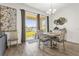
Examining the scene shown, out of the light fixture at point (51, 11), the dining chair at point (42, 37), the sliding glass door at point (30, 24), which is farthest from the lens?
the dining chair at point (42, 37)

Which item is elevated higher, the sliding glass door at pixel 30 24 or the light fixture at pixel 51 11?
the light fixture at pixel 51 11

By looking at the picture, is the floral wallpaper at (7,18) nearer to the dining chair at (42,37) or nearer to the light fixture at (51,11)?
the dining chair at (42,37)

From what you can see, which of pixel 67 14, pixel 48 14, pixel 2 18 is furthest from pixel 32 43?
pixel 67 14

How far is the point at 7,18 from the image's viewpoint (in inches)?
155

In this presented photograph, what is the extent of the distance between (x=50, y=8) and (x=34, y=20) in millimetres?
811

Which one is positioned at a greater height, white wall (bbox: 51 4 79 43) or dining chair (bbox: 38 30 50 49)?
white wall (bbox: 51 4 79 43)

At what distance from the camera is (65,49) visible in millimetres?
3773

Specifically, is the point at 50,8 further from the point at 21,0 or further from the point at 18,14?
the point at 21,0

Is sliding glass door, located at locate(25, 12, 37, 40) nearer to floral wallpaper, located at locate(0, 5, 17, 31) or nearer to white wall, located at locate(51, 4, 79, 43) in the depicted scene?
floral wallpaper, located at locate(0, 5, 17, 31)

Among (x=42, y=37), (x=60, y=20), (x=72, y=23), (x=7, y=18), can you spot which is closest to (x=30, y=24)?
(x=42, y=37)

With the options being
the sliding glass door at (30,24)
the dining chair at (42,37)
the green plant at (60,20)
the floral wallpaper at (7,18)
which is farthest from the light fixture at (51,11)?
the floral wallpaper at (7,18)

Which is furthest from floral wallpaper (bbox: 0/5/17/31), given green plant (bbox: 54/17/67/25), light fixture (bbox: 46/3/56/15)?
green plant (bbox: 54/17/67/25)

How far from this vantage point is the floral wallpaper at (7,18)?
152 inches

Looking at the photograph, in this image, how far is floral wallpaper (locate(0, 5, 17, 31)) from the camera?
385cm
